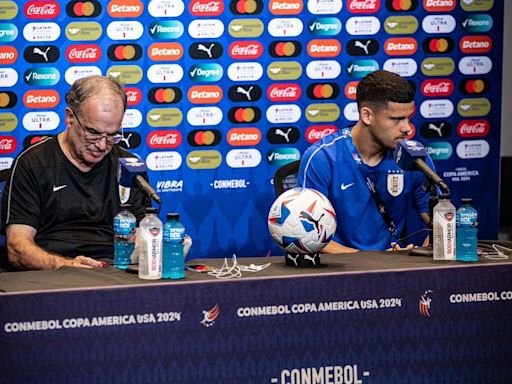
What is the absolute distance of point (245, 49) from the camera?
520cm

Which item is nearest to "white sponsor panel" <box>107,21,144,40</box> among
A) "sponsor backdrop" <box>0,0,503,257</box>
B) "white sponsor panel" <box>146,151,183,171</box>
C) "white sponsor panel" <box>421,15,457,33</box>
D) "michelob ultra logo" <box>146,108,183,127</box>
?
"sponsor backdrop" <box>0,0,503,257</box>

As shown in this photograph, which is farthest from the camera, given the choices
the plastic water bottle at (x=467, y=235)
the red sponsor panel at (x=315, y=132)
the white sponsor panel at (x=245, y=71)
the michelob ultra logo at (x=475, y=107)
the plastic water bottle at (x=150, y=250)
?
the michelob ultra logo at (x=475, y=107)

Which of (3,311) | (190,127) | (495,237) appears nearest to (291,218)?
(3,311)

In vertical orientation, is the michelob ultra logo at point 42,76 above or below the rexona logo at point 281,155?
above

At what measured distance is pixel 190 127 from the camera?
17.0 feet

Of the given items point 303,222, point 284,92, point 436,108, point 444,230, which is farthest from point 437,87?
point 303,222

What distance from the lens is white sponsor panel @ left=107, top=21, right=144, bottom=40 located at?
505cm

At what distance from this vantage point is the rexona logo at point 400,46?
537 cm

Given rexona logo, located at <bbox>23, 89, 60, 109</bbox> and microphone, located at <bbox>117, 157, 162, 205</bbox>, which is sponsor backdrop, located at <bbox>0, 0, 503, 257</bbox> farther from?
microphone, located at <bbox>117, 157, 162, 205</bbox>

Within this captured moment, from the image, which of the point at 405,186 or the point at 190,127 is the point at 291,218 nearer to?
the point at 405,186

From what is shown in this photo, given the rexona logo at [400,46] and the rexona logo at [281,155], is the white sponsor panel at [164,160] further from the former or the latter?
the rexona logo at [400,46]

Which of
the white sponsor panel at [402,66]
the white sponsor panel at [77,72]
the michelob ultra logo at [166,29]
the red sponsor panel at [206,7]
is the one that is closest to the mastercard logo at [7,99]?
the white sponsor panel at [77,72]

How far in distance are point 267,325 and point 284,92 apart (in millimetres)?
2665

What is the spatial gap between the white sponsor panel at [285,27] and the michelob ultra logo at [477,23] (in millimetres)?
1041
